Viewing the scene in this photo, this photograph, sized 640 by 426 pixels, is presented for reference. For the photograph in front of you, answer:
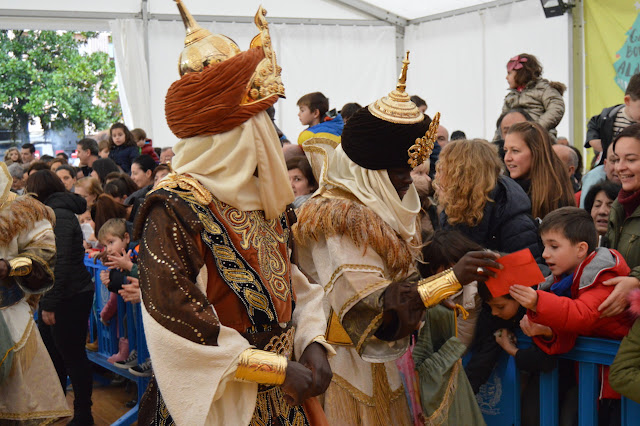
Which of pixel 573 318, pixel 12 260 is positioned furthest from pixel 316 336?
pixel 12 260

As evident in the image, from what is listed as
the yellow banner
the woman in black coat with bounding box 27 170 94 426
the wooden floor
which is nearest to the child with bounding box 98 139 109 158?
the wooden floor

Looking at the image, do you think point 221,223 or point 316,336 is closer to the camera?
point 221,223

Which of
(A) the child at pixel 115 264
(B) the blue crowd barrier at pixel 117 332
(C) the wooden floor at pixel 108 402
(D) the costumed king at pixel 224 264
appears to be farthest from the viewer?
(C) the wooden floor at pixel 108 402

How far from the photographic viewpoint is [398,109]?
279 centimetres

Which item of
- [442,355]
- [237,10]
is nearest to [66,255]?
[442,355]

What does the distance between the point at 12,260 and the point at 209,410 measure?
285 cm

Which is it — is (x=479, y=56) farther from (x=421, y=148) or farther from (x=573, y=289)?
(x=421, y=148)

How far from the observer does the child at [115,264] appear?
461cm

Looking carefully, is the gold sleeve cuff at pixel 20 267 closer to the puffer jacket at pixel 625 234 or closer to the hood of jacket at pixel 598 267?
the hood of jacket at pixel 598 267

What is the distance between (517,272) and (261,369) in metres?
1.01

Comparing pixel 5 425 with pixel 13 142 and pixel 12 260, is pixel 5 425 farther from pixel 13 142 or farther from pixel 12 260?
pixel 13 142

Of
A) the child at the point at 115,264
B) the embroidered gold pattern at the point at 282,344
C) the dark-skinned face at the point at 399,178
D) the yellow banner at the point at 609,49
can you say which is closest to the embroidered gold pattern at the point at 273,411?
the embroidered gold pattern at the point at 282,344

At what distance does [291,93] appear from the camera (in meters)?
12.0

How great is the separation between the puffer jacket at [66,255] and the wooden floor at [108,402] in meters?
0.94
